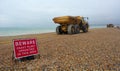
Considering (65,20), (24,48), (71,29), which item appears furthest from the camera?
(71,29)

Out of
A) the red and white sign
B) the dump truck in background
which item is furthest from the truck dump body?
the red and white sign

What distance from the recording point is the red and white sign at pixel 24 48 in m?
7.41

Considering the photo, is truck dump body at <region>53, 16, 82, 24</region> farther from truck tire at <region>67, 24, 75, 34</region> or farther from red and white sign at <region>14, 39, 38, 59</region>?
red and white sign at <region>14, 39, 38, 59</region>

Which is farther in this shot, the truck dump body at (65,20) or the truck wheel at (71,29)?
the truck wheel at (71,29)

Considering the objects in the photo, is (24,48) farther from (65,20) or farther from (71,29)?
(71,29)

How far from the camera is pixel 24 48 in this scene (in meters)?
7.67

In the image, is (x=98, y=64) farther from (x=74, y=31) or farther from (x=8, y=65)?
(x=74, y=31)

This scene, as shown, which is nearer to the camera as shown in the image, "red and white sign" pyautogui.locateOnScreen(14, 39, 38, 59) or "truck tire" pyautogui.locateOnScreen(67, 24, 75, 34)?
"red and white sign" pyautogui.locateOnScreen(14, 39, 38, 59)

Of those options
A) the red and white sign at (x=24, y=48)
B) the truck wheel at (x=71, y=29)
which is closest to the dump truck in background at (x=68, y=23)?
the truck wheel at (x=71, y=29)

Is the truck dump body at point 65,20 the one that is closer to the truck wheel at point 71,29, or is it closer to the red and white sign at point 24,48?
the truck wheel at point 71,29

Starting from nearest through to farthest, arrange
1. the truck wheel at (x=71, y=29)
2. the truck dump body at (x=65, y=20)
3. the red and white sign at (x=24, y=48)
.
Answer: the red and white sign at (x=24, y=48) → the truck dump body at (x=65, y=20) → the truck wheel at (x=71, y=29)

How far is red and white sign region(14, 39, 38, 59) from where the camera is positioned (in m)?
7.41

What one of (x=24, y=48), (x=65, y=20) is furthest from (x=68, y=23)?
(x=24, y=48)

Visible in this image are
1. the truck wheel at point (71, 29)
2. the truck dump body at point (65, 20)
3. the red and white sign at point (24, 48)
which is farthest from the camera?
the truck wheel at point (71, 29)
